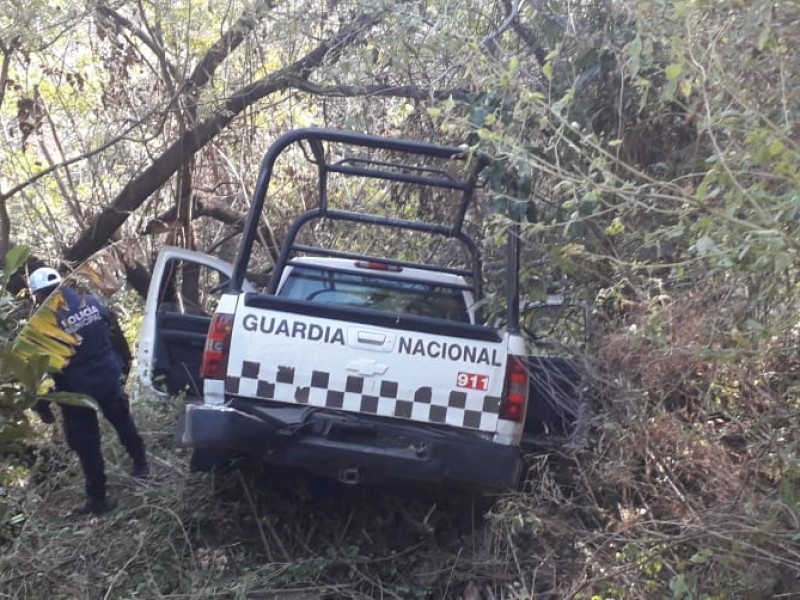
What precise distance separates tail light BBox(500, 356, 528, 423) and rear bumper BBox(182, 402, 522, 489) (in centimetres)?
21

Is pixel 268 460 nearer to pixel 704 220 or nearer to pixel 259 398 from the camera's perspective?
pixel 259 398

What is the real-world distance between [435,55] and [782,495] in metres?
4.53

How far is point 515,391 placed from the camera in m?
5.87

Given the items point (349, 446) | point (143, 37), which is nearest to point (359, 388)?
point (349, 446)

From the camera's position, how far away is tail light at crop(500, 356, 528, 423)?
230 inches

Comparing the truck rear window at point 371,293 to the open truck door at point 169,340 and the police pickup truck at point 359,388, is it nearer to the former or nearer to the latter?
the police pickup truck at point 359,388

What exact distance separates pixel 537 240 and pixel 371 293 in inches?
41.0

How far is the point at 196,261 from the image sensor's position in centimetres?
823

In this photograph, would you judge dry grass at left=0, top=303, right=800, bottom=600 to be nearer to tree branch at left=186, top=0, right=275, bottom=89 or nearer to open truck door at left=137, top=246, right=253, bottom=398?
open truck door at left=137, top=246, right=253, bottom=398

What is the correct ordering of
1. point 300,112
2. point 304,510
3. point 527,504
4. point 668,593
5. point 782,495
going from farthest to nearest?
point 300,112 → point 304,510 → point 527,504 → point 668,593 → point 782,495

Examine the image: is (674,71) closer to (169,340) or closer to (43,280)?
(43,280)

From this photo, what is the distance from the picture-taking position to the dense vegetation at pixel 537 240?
180 inches

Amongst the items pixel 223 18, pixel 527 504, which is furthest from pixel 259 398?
pixel 223 18

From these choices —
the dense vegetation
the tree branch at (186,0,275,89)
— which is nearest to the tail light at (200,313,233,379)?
the dense vegetation
